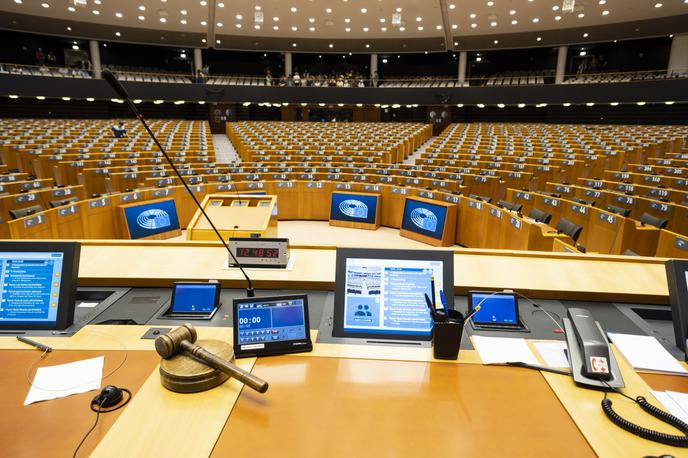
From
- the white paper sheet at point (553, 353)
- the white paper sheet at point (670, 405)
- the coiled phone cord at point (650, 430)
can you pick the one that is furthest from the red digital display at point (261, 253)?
the white paper sheet at point (670, 405)

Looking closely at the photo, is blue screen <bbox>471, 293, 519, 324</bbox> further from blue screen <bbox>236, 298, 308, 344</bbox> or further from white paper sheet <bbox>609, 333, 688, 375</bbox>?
blue screen <bbox>236, 298, 308, 344</bbox>

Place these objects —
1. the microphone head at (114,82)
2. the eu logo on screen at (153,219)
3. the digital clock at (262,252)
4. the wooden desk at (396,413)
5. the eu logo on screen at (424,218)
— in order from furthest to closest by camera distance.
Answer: the eu logo on screen at (424,218)
the eu logo on screen at (153,219)
the digital clock at (262,252)
the microphone head at (114,82)
the wooden desk at (396,413)

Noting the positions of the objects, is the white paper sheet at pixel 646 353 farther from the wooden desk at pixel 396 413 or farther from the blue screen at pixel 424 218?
the blue screen at pixel 424 218

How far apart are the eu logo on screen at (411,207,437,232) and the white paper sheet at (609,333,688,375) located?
5111 mm

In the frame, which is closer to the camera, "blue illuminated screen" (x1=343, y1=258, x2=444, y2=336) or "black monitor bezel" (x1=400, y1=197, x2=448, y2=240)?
"blue illuminated screen" (x1=343, y1=258, x2=444, y2=336)

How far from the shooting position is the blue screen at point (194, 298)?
1867 mm

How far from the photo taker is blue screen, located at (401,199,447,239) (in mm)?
6617

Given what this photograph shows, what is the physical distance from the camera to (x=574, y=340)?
1393 millimetres

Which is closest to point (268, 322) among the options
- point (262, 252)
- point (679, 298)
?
point (262, 252)

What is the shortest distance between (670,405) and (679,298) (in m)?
0.52

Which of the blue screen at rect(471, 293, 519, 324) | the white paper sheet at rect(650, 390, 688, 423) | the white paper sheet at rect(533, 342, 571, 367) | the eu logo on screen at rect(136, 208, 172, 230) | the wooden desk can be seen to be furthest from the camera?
the eu logo on screen at rect(136, 208, 172, 230)

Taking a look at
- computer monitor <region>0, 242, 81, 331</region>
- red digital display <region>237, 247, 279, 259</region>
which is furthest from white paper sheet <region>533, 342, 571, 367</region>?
computer monitor <region>0, 242, 81, 331</region>

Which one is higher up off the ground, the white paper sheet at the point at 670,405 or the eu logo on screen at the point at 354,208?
the white paper sheet at the point at 670,405

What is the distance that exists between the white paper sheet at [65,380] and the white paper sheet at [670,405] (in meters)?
1.76
